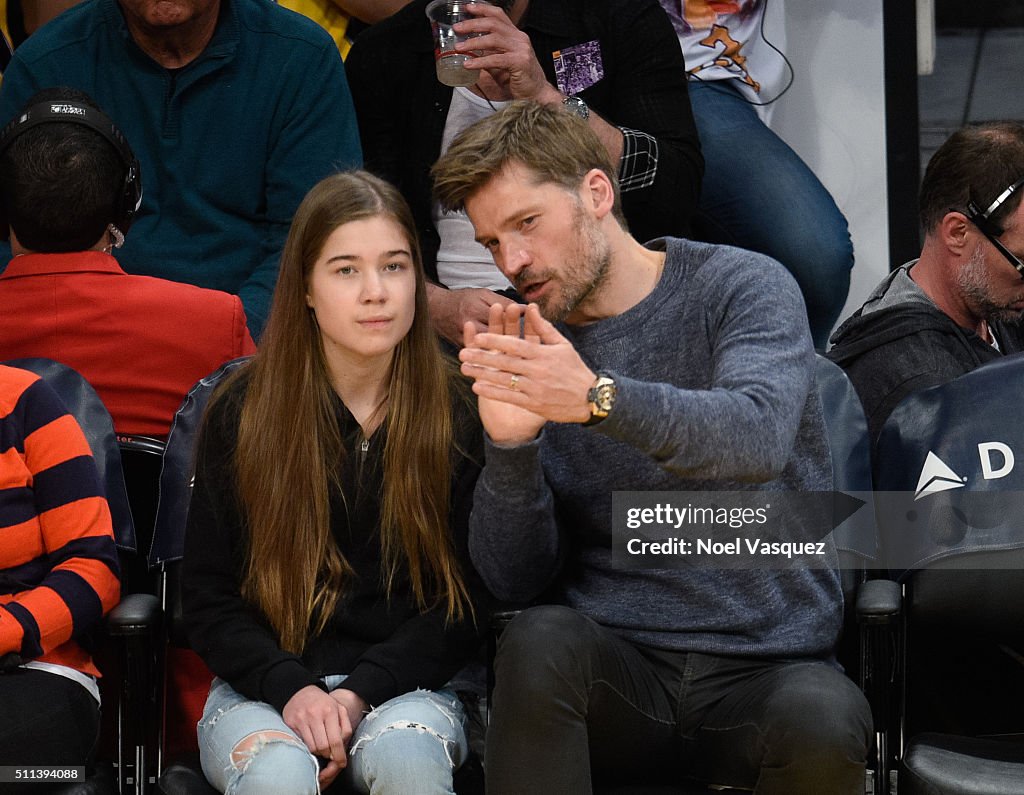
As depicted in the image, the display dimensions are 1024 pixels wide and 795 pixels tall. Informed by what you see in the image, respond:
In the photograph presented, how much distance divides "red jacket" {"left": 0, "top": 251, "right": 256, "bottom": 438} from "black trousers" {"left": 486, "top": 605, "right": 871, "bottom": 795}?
104 centimetres

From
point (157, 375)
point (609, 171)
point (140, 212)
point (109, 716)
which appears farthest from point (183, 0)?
point (109, 716)

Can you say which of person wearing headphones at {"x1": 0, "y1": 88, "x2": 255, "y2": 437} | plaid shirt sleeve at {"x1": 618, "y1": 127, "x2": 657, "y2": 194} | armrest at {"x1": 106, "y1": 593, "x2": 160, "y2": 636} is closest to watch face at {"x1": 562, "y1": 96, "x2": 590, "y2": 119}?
plaid shirt sleeve at {"x1": 618, "y1": 127, "x2": 657, "y2": 194}

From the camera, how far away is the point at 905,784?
89.7 inches

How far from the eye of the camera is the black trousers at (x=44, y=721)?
2289 millimetres

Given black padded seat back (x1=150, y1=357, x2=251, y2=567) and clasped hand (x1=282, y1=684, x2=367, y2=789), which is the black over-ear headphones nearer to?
black padded seat back (x1=150, y1=357, x2=251, y2=567)

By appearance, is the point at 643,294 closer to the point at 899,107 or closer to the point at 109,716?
the point at 109,716

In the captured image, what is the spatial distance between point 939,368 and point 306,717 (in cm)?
144

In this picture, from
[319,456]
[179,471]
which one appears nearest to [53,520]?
[179,471]

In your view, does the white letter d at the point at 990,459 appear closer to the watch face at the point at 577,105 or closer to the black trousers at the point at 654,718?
the black trousers at the point at 654,718

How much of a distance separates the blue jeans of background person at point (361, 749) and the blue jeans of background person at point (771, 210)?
179cm

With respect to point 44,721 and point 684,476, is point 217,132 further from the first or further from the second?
point 684,476

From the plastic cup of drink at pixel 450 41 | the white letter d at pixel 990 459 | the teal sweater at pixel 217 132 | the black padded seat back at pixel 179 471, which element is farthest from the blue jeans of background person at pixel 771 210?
the black padded seat back at pixel 179 471

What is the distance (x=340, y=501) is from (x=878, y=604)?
0.90 m

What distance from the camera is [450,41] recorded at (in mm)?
3170
